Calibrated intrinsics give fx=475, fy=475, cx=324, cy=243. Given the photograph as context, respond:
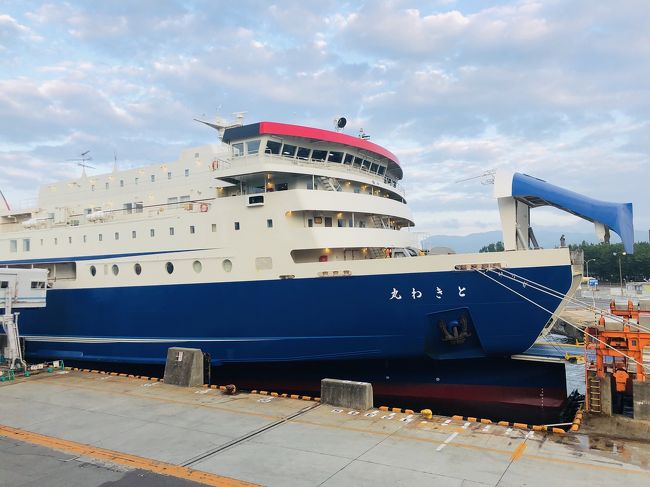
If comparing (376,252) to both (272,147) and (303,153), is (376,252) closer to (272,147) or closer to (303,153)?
(303,153)

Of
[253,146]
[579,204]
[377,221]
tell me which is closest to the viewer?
[579,204]

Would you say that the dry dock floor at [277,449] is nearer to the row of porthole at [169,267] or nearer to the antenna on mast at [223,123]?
the row of porthole at [169,267]

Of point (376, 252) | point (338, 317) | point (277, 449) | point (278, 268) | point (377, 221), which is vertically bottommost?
point (277, 449)

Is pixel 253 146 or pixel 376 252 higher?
pixel 253 146

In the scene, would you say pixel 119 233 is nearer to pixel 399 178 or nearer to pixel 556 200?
pixel 399 178

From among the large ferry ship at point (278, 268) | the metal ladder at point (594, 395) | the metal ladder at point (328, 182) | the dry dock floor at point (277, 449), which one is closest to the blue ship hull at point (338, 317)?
the large ferry ship at point (278, 268)

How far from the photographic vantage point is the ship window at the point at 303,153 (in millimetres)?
14500

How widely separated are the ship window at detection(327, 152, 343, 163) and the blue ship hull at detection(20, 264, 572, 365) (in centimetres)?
467

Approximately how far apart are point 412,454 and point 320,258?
22.4 ft

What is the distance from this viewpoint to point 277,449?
7.86 meters

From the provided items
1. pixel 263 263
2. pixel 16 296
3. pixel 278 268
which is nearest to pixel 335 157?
pixel 263 263

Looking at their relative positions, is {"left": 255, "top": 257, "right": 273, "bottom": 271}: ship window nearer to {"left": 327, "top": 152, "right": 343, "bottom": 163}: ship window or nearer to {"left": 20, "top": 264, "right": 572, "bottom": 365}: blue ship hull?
{"left": 20, "top": 264, "right": 572, "bottom": 365}: blue ship hull

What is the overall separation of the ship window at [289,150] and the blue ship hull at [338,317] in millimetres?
4107

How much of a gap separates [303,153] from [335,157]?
1.17 metres
